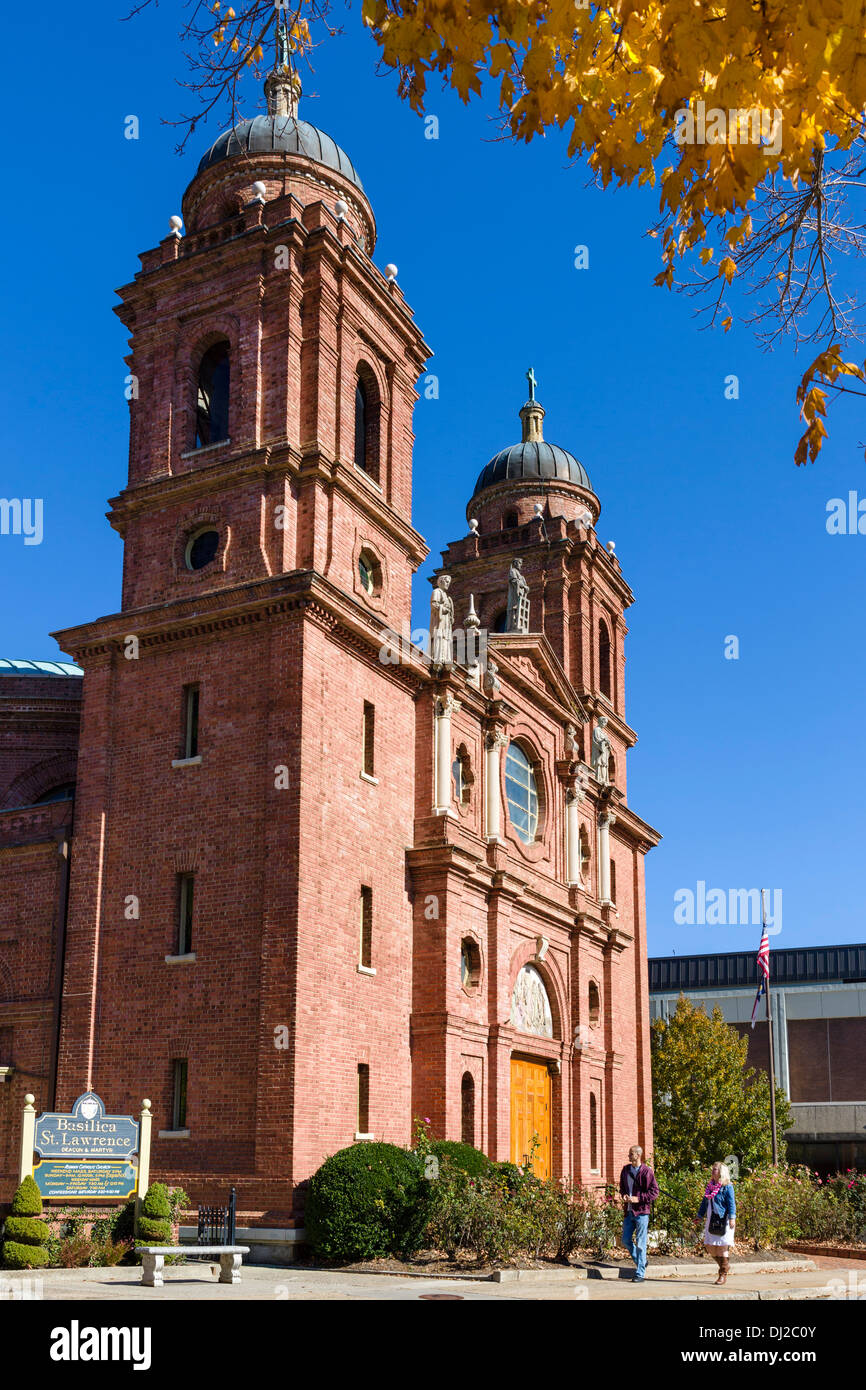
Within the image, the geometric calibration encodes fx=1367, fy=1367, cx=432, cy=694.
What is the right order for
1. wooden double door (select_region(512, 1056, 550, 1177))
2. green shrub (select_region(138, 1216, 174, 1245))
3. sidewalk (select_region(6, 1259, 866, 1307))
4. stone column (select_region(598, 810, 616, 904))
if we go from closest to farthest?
sidewalk (select_region(6, 1259, 866, 1307)) < green shrub (select_region(138, 1216, 174, 1245)) < wooden double door (select_region(512, 1056, 550, 1177)) < stone column (select_region(598, 810, 616, 904))

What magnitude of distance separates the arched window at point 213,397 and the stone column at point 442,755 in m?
7.64

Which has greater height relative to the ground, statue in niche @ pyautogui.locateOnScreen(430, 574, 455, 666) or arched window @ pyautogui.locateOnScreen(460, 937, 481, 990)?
statue in niche @ pyautogui.locateOnScreen(430, 574, 455, 666)

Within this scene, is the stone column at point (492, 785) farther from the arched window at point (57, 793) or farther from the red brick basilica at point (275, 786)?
the arched window at point (57, 793)

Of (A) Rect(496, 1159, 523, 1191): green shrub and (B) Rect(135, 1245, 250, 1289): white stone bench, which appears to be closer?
(B) Rect(135, 1245, 250, 1289): white stone bench

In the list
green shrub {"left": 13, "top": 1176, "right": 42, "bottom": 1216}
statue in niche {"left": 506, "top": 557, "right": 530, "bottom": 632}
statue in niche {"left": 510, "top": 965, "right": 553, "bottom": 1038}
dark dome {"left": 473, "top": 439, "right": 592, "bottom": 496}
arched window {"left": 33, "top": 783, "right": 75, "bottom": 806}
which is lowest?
green shrub {"left": 13, "top": 1176, "right": 42, "bottom": 1216}

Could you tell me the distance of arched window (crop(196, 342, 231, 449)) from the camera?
30078mm

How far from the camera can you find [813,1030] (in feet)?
223

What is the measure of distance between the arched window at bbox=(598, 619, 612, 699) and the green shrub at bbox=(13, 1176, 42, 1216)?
97.7ft

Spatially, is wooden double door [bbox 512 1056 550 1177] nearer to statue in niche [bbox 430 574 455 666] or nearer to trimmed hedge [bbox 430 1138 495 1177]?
trimmed hedge [bbox 430 1138 495 1177]

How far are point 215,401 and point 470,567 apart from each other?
659 inches

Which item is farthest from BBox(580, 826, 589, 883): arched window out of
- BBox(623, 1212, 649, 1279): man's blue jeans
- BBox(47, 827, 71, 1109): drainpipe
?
BBox(623, 1212, 649, 1279): man's blue jeans

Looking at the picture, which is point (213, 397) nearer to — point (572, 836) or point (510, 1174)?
point (572, 836)

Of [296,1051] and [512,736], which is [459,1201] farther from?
[512,736]
